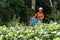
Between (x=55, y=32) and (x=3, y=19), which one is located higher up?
(x=55, y=32)

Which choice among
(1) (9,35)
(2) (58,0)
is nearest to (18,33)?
(1) (9,35)

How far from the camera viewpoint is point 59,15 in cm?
1412

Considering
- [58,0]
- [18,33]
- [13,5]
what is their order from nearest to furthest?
[18,33]
[13,5]
[58,0]

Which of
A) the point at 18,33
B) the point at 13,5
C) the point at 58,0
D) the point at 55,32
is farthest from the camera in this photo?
the point at 58,0

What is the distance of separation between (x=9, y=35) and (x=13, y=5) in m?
9.01

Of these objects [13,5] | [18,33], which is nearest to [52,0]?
[13,5]

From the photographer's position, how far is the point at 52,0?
52.0 feet

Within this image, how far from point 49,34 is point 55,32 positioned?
107mm

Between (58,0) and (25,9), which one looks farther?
(58,0)

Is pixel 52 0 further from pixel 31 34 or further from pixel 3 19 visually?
pixel 31 34

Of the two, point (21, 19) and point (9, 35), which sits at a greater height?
point (9, 35)

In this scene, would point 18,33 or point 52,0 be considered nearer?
point 18,33

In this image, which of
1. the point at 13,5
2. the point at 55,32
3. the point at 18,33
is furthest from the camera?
the point at 13,5

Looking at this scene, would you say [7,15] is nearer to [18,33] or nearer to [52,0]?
[52,0]
